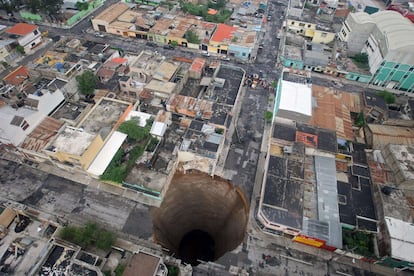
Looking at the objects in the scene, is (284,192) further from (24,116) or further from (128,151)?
(24,116)

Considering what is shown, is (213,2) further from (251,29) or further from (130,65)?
(130,65)

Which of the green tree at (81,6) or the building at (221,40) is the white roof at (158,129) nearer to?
the building at (221,40)

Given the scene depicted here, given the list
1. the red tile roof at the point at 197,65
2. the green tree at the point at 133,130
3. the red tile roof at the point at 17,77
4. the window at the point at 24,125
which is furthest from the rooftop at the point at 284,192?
the red tile roof at the point at 17,77

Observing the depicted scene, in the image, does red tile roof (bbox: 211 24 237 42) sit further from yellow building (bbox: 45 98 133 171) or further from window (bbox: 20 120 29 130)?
window (bbox: 20 120 29 130)

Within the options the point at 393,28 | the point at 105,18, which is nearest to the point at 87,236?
the point at 105,18

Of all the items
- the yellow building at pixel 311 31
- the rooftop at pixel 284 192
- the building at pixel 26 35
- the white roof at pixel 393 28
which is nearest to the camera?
the rooftop at pixel 284 192

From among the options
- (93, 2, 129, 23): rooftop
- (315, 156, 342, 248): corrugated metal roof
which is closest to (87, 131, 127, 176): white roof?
(315, 156, 342, 248): corrugated metal roof
